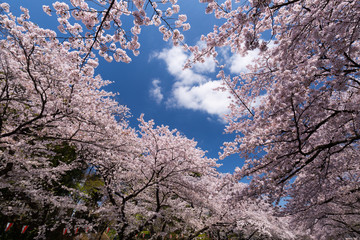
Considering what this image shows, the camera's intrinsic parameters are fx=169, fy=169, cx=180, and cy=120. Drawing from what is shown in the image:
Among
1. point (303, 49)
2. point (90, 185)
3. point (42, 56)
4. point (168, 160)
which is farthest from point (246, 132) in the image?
point (90, 185)

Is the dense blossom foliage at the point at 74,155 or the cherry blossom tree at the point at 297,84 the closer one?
the cherry blossom tree at the point at 297,84

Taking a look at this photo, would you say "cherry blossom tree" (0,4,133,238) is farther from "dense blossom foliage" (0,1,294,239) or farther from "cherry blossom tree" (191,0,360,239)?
"cherry blossom tree" (191,0,360,239)

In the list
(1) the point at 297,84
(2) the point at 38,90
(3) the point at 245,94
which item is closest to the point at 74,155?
(2) the point at 38,90

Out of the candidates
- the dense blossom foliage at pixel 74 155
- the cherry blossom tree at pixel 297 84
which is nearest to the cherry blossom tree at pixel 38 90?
the dense blossom foliage at pixel 74 155

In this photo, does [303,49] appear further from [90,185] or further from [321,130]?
[90,185]

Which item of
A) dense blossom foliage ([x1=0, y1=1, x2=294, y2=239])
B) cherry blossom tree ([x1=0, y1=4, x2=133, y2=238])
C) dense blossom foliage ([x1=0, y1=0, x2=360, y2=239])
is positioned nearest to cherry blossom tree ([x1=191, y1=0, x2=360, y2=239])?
dense blossom foliage ([x1=0, y1=0, x2=360, y2=239])

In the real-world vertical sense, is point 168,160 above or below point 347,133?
below

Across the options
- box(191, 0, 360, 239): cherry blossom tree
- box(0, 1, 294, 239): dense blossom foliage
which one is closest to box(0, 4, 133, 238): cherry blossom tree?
box(0, 1, 294, 239): dense blossom foliage

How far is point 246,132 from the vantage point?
6.64 m

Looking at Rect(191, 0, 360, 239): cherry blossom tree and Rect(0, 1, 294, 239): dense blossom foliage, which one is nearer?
Rect(191, 0, 360, 239): cherry blossom tree

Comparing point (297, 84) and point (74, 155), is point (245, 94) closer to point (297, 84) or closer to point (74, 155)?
point (297, 84)

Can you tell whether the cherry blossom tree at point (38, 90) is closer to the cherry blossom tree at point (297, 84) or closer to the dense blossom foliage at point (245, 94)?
the dense blossom foliage at point (245, 94)

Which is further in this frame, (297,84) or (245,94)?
(245,94)

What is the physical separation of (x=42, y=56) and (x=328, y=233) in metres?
23.1
